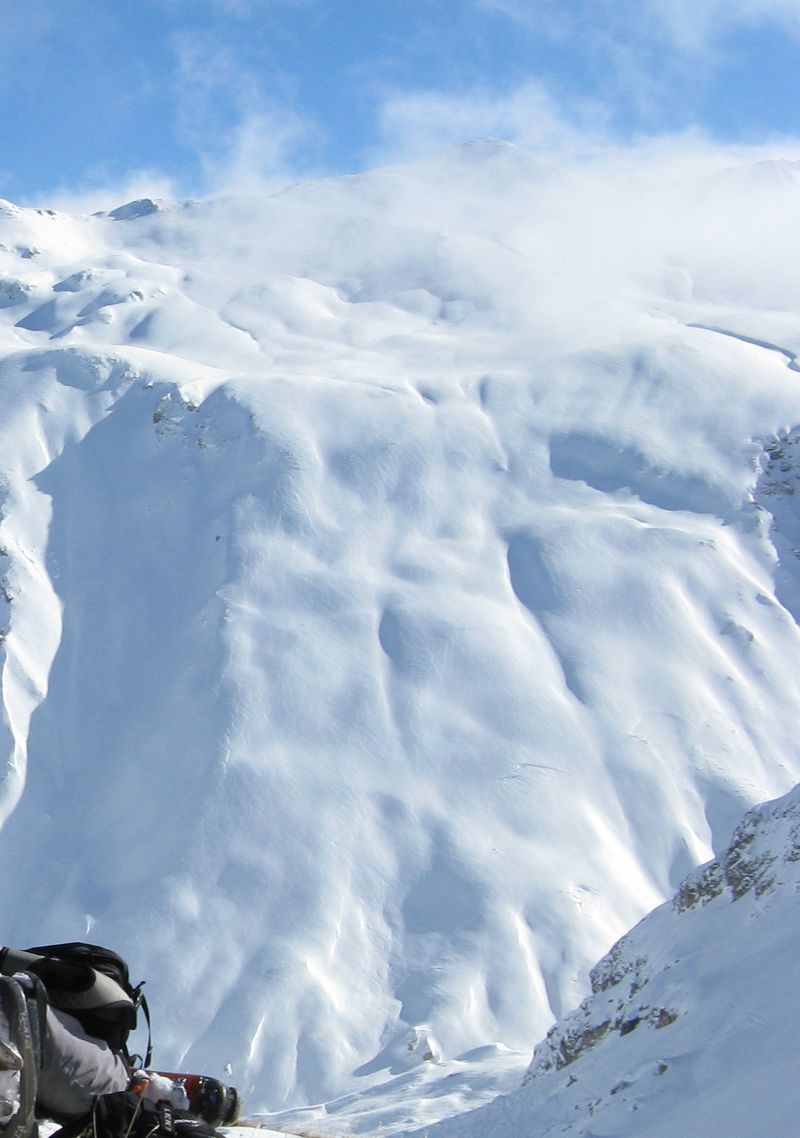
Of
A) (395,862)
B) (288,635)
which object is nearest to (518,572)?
(288,635)

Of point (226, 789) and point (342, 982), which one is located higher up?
point (226, 789)

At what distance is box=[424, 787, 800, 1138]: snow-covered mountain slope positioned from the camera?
29.0ft

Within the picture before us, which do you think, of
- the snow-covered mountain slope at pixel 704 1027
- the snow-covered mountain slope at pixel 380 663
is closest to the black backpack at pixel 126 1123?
the snow-covered mountain slope at pixel 704 1027

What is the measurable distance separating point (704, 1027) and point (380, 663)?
88877 millimetres

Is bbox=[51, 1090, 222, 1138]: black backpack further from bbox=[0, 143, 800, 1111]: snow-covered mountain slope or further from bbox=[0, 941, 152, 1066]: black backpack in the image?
bbox=[0, 143, 800, 1111]: snow-covered mountain slope

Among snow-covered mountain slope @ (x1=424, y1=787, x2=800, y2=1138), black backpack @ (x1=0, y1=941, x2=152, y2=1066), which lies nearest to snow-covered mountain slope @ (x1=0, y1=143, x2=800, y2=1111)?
snow-covered mountain slope @ (x1=424, y1=787, x2=800, y2=1138)

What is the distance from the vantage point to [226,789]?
90438mm

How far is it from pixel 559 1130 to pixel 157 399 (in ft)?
389

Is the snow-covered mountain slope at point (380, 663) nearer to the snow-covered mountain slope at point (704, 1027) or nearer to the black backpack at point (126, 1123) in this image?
the snow-covered mountain slope at point (704, 1027)

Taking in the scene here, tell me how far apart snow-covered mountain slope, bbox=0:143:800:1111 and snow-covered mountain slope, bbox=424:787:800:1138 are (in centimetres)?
5339

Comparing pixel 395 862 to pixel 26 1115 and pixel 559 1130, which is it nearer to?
pixel 559 1130

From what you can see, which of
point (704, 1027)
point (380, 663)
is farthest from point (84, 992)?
point (380, 663)

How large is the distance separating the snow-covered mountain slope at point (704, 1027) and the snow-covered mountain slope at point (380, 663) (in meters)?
53.4

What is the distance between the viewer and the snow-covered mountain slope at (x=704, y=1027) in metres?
8.85
